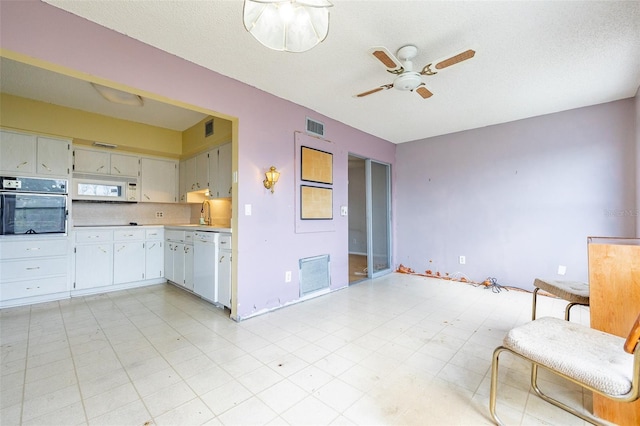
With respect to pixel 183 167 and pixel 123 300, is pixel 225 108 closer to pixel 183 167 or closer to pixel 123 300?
pixel 183 167

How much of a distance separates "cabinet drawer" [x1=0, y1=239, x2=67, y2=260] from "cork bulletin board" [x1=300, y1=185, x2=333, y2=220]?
3.21 metres

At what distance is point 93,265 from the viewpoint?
3.79 metres

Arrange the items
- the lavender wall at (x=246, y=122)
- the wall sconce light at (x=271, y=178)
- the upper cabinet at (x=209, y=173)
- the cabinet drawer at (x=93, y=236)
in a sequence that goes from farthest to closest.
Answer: the cabinet drawer at (x=93, y=236), the upper cabinet at (x=209, y=173), the wall sconce light at (x=271, y=178), the lavender wall at (x=246, y=122)

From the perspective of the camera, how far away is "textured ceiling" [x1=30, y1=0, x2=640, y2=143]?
1.91 meters

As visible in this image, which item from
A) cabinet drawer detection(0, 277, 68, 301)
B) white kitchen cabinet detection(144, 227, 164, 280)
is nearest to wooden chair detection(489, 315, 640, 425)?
white kitchen cabinet detection(144, 227, 164, 280)

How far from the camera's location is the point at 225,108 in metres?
2.83

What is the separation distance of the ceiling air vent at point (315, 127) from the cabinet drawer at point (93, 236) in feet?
10.6

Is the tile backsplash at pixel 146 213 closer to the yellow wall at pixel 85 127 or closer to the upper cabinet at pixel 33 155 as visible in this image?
the upper cabinet at pixel 33 155

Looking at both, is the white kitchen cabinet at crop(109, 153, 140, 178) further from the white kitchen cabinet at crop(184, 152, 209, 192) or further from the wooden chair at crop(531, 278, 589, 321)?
the wooden chair at crop(531, 278, 589, 321)

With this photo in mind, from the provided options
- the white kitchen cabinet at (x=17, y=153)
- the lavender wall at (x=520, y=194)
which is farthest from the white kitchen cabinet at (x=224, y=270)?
the lavender wall at (x=520, y=194)

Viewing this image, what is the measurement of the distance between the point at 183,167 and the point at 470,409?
4.94 metres

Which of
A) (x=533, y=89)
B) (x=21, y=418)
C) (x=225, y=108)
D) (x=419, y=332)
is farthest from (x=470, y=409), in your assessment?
(x=533, y=89)

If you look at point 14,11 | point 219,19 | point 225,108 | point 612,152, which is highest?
point 219,19

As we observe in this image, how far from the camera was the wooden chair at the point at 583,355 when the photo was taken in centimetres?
109
